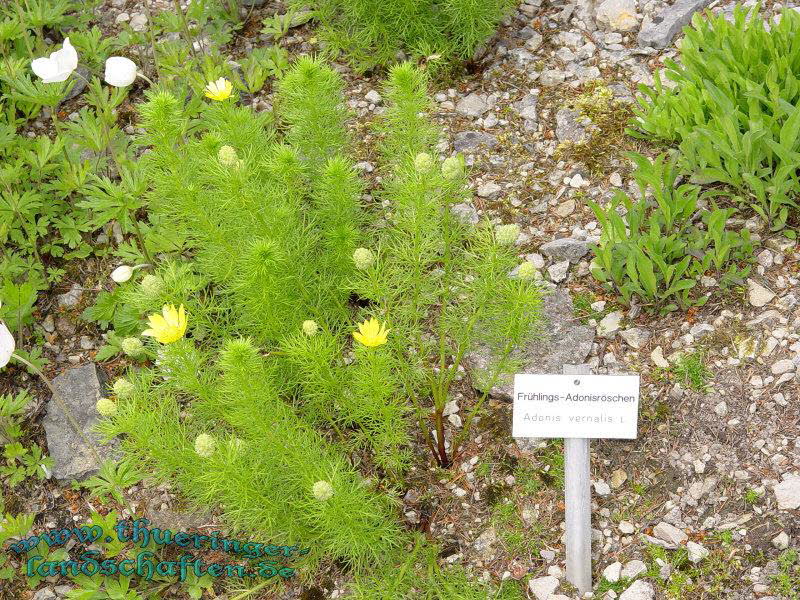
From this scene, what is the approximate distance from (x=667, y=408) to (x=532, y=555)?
2.37 feet

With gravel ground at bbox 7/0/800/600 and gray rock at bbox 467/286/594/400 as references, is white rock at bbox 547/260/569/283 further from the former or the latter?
gray rock at bbox 467/286/594/400

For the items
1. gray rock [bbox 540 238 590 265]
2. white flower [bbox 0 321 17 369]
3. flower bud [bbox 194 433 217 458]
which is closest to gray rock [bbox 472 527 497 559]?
flower bud [bbox 194 433 217 458]

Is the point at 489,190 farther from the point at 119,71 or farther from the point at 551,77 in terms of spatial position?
the point at 119,71

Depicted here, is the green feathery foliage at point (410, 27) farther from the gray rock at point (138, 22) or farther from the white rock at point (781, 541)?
the white rock at point (781, 541)

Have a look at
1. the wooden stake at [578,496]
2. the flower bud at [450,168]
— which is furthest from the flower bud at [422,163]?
the wooden stake at [578,496]

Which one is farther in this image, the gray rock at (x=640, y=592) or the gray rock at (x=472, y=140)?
the gray rock at (x=472, y=140)

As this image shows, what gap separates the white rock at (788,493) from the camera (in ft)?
9.39

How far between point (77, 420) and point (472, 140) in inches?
86.4

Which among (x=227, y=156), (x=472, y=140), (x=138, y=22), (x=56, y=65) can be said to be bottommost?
(x=472, y=140)

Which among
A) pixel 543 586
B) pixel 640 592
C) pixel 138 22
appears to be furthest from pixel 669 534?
pixel 138 22

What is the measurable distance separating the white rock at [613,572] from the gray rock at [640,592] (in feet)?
0.19

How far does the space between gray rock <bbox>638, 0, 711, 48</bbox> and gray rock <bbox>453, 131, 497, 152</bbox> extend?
3.15ft

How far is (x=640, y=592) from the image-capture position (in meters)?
2.80

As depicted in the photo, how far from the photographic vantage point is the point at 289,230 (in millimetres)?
3309
